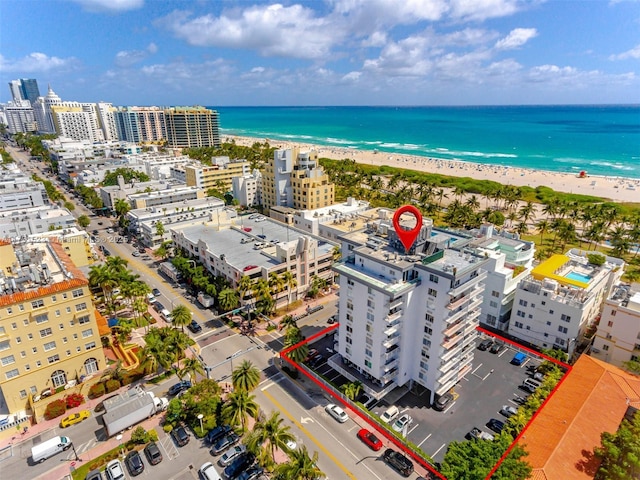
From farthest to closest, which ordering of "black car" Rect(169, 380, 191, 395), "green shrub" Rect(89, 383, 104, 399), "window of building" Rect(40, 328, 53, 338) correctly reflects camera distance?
"black car" Rect(169, 380, 191, 395)
"green shrub" Rect(89, 383, 104, 399)
"window of building" Rect(40, 328, 53, 338)

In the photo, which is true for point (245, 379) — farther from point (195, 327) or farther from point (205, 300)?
point (205, 300)

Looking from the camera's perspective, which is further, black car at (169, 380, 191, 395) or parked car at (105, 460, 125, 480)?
black car at (169, 380, 191, 395)

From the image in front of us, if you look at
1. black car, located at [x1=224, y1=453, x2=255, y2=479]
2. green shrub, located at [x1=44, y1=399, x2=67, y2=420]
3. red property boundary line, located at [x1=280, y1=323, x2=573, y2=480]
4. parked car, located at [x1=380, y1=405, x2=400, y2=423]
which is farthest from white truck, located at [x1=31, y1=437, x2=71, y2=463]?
parked car, located at [x1=380, y1=405, x2=400, y2=423]

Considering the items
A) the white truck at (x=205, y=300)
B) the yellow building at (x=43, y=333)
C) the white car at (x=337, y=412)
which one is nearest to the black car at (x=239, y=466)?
the white car at (x=337, y=412)

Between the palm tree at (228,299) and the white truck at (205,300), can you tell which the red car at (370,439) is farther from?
the white truck at (205,300)

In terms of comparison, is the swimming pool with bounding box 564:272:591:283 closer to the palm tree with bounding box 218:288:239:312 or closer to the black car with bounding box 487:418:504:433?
the black car with bounding box 487:418:504:433

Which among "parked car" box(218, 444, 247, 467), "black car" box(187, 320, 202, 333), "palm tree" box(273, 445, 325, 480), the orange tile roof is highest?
"palm tree" box(273, 445, 325, 480)

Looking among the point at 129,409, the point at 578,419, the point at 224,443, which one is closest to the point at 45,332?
the point at 129,409

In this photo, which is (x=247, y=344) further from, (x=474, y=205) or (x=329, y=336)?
(x=474, y=205)

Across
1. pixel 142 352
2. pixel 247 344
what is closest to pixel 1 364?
pixel 142 352
